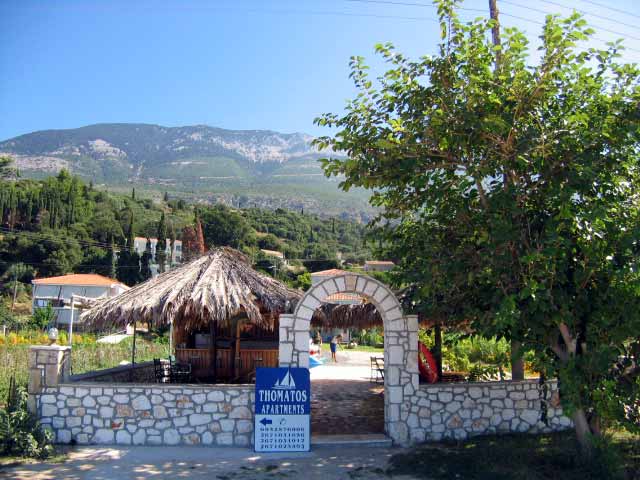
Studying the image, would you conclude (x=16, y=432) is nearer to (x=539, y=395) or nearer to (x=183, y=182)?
(x=539, y=395)

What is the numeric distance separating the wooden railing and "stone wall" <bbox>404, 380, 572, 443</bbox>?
476 cm

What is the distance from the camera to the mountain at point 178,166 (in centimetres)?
12344

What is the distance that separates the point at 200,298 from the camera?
32.9 ft

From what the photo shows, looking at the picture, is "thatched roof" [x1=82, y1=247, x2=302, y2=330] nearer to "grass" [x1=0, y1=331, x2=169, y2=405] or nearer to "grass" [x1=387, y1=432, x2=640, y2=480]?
"grass" [x1=0, y1=331, x2=169, y2=405]

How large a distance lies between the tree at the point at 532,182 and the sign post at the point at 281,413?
2708 millimetres

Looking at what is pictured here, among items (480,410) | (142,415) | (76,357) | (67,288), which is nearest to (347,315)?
(480,410)

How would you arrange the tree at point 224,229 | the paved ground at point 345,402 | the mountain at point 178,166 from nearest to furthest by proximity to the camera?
the paved ground at point 345,402
the tree at point 224,229
the mountain at point 178,166

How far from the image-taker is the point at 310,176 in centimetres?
14938

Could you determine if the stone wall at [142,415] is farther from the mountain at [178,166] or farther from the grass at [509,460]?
the mountain at [178,166]

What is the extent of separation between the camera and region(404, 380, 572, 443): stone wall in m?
9.15

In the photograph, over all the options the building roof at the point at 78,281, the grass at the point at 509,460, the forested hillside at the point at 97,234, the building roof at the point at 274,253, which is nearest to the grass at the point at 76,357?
the grass at the point at 509,460

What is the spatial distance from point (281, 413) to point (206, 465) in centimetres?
148

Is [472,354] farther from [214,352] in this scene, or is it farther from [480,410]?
[214,352]

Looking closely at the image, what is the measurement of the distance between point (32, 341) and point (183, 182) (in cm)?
11813
